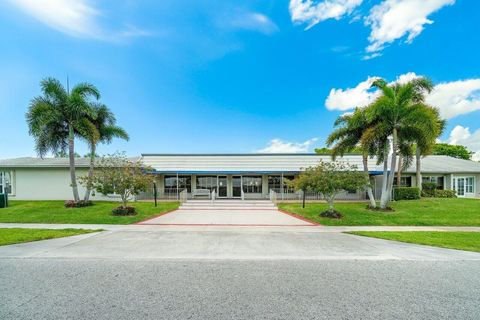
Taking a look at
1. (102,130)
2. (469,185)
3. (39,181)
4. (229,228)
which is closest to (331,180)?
(229,228)

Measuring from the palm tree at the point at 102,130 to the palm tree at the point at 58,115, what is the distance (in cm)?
66

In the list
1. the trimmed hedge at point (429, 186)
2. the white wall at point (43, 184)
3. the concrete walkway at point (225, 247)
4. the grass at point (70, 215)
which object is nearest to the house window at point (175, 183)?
the white wall at point (43, 184)

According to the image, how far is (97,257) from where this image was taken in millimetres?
6098

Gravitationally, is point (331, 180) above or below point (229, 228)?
above

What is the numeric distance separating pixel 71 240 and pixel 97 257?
8.98 feet

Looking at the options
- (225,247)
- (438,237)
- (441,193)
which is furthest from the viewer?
(441,193)

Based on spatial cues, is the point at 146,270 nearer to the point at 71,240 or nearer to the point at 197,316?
→ the point at 197,316

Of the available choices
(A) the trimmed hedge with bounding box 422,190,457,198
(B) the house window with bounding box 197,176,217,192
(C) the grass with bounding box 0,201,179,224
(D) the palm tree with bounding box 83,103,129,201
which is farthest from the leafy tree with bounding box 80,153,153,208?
(A) the trimmed hedge with bounding box 422,190,457,198

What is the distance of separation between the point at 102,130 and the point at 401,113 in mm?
19909

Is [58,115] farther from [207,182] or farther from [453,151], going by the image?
[453,151]

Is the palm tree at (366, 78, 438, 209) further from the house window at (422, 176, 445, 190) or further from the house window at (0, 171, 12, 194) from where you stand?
the house window at (0, 171, 12, 194)

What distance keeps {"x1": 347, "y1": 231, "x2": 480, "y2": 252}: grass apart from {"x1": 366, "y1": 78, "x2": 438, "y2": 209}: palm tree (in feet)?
15.7

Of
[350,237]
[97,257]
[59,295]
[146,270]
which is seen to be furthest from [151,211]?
[350,237]

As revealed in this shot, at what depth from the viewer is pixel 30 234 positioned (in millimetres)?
8398
